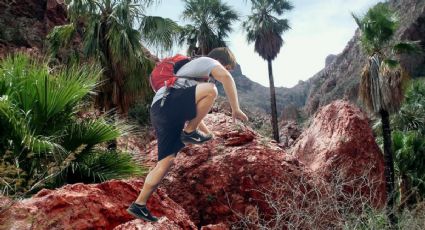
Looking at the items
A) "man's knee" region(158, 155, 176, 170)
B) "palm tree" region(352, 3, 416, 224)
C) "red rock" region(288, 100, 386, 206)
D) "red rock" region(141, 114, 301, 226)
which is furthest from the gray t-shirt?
"palm tree" region(352, 3, 416, 224)

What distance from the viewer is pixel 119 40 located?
329 inches

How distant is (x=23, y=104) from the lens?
17.7 ft

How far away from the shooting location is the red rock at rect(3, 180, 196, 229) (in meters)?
4.13

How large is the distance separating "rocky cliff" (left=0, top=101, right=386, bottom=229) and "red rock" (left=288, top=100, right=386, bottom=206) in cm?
2

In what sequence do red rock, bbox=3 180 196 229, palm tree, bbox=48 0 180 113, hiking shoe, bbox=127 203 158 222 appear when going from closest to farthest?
red rock, bbox=3 180 196 229 < hiking shoe, bbox=127 203 158 222 < palm tree, bbox=48 0 180 113

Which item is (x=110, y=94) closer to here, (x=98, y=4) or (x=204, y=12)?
(x=98, y=4)

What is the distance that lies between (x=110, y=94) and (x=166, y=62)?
4487 mm

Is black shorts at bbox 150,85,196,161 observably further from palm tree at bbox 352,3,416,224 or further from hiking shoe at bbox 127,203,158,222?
palm tree at bbox 352,3,416,224

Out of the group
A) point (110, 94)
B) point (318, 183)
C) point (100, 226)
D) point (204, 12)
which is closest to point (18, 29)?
point (204, 12)

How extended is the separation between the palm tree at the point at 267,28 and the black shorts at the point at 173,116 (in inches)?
920

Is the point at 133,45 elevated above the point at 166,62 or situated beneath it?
elevated above

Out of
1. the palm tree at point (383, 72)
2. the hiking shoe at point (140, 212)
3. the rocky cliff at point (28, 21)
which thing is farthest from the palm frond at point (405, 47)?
the hiking shoe at point (140, 212)

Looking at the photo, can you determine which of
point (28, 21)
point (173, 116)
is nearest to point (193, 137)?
point (173, 116)

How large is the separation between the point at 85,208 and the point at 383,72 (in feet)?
35.8
